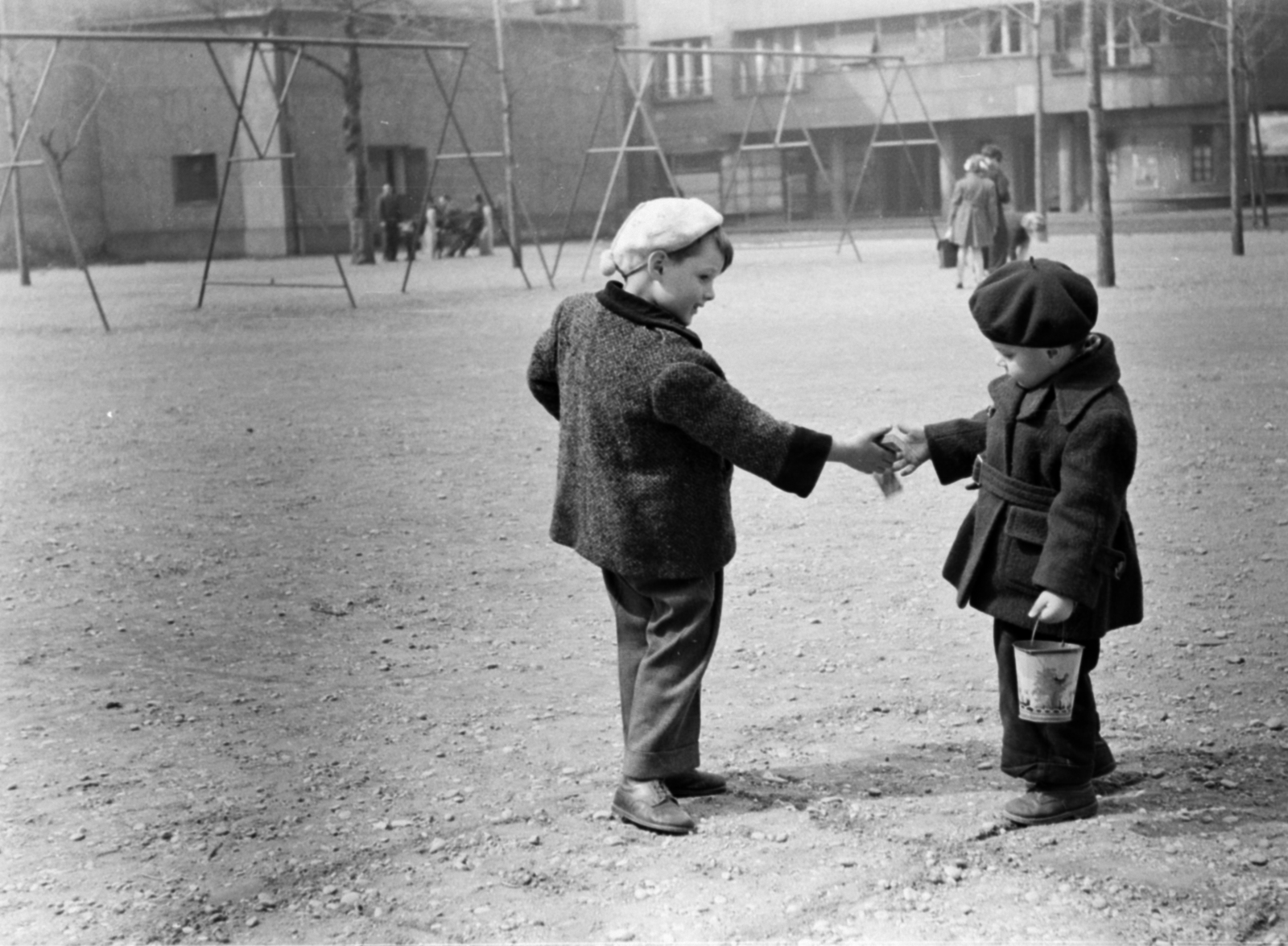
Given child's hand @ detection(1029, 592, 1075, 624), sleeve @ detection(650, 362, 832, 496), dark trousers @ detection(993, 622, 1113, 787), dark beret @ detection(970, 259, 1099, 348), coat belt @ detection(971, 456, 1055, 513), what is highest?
dark beret @ detection(970, 259, 1099, 348)

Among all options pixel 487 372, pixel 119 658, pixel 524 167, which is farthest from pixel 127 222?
pixel 119 658

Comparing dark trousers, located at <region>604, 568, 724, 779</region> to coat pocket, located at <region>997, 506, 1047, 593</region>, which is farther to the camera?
dark trousers, located at <region>604, 568, 724, 779</region>

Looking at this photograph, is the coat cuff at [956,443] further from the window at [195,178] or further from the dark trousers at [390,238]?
the window at [195,178]

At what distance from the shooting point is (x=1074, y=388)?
3.52m

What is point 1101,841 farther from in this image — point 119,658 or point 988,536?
point 119,658

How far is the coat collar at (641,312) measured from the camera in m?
3.67

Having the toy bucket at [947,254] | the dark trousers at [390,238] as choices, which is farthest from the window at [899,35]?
the toy bucket at [947,254]

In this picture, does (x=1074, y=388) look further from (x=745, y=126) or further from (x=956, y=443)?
(x=745, y=126)

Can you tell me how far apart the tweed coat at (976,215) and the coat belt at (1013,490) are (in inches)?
615

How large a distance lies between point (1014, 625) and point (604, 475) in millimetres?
898

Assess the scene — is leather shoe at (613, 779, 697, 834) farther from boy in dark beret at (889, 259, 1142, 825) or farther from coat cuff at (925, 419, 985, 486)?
coat cuff at (925, 419, 985, 486)

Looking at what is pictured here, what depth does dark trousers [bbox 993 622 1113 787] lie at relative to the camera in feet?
12.0

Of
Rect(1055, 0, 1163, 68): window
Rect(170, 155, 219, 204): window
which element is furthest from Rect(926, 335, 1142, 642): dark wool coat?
Rect(170, 155, 219, 204): window

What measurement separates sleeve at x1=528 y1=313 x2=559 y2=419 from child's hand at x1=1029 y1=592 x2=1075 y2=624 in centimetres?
110
